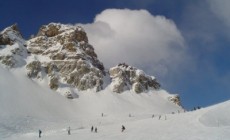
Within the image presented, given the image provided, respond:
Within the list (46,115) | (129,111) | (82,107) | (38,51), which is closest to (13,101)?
(46,115)

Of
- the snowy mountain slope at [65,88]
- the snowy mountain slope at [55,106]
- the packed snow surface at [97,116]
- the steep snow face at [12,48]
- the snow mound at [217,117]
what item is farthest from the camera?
the steep snow face at [12,48]

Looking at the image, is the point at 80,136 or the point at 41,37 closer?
the point at 80,136

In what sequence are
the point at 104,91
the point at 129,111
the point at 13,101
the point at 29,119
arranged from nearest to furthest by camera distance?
Result: the point at 29,119 → the point at 13,101 → the point at 129,111 → the point at 104,91

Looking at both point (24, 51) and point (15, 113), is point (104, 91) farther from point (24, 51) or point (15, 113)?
point (15, 113)

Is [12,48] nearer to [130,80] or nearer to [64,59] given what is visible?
[64,59]

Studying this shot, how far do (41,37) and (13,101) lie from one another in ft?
212

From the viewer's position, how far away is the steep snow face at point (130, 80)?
552 ft

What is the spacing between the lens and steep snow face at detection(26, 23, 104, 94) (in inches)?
6097

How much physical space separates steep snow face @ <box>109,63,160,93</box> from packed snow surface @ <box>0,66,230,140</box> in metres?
4.26

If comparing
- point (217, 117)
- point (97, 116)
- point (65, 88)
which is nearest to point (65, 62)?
point (65, 88)

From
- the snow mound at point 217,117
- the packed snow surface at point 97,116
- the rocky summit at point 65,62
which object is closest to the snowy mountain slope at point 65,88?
the rocky summit at point 65,62

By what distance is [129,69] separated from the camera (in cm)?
18950

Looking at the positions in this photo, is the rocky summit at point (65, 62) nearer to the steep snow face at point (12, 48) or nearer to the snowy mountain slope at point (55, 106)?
the steep snow face at point (12, 48)

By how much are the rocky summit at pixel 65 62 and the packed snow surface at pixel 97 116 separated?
14.7ft
